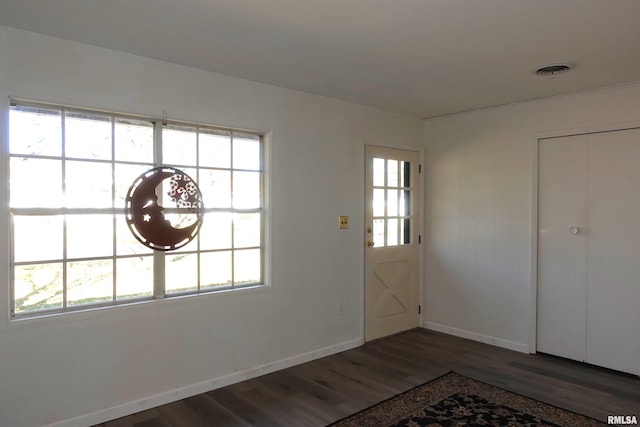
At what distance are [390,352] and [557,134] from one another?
263 centimetres

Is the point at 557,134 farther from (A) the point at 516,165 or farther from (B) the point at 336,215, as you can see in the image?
(B) the point at 336,215

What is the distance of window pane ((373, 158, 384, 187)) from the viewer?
461 cm

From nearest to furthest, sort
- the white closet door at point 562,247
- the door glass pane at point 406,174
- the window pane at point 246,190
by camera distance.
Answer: the window pane at point 246,190, the white closet door at point 562,247, the door glass pane at point 406,174

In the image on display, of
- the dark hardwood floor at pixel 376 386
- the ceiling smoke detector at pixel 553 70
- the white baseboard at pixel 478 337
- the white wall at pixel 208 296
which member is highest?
the ceiling smoke detector at pixel 553 70

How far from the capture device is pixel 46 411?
103 inches

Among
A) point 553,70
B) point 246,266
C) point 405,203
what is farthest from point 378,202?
point 553,70

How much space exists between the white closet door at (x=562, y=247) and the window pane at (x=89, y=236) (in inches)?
150

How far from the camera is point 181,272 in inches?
129

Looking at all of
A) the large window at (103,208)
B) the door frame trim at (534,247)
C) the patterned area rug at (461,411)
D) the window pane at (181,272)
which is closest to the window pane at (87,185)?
the large window at (103,208)

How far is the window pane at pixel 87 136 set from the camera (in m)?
2.77

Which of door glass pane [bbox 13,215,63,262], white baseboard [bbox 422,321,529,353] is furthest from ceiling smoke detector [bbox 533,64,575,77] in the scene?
door glass pane [bbox 13,215,63,262]

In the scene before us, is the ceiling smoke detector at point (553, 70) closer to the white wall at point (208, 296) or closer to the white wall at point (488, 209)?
the white wall at point (488, 209)

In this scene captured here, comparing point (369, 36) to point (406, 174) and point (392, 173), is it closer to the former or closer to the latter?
point (392, 173)

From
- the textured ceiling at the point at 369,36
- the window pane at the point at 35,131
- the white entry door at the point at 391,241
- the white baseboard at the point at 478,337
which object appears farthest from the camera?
the white entry door at the point at 391,241
